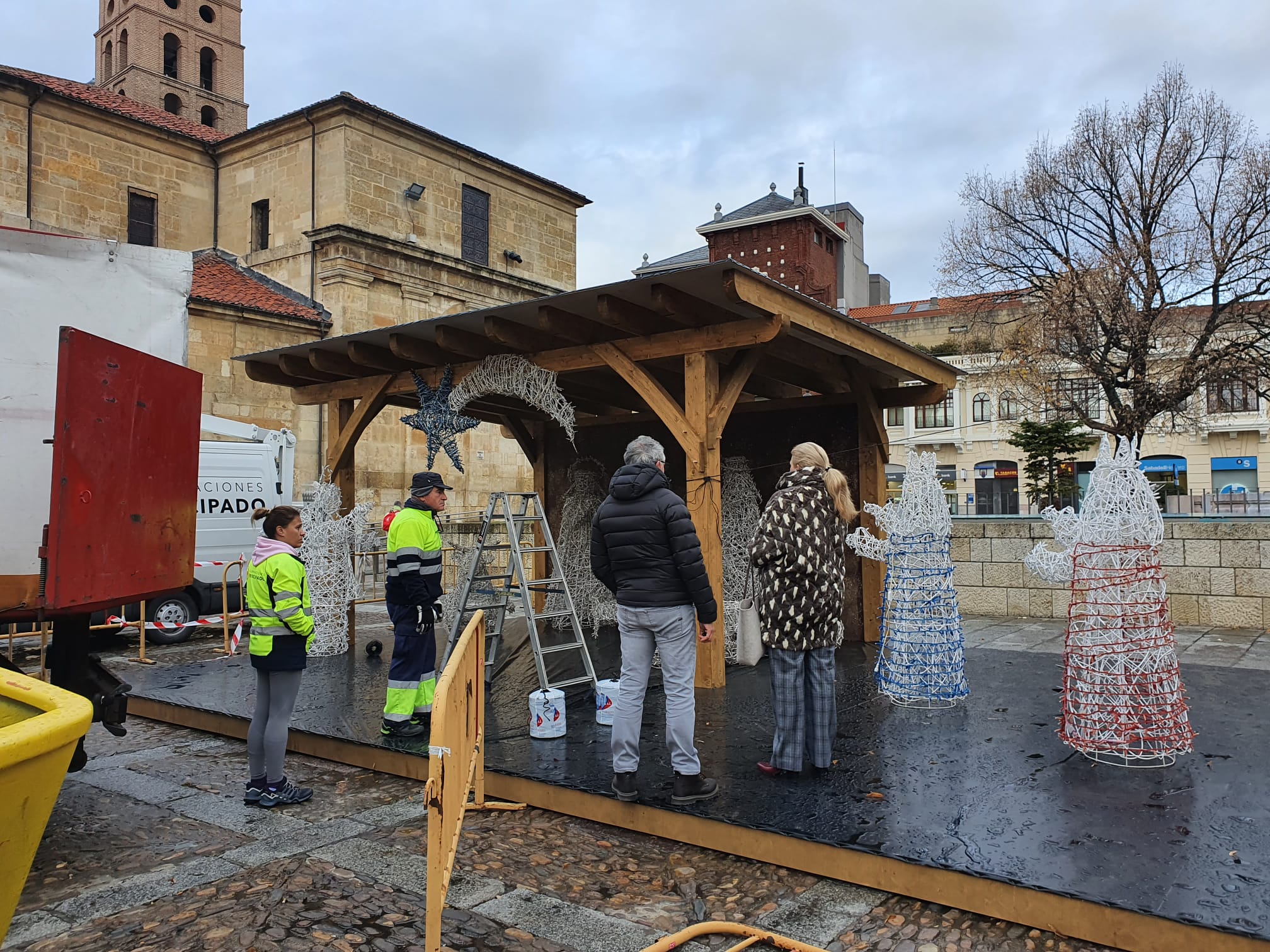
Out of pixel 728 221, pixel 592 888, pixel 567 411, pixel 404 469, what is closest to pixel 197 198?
pixel 404 469

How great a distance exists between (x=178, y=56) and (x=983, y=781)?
151 feet

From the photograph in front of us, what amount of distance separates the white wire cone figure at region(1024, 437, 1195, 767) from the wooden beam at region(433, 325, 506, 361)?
512 centimetres

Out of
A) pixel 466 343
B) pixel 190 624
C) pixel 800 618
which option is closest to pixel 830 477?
pixel 800 618

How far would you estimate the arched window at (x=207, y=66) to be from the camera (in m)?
40.3

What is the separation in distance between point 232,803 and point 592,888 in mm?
2410

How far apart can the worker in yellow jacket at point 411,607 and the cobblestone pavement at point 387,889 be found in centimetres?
71

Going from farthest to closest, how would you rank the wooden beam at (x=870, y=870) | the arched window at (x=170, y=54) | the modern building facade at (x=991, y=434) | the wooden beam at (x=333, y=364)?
1. the arched window at (x=170, y=54)
2. the modern building facade at (x=991, y=434)
3. the wooden beam at (x=333, y=364)
4. the wooden beam at (x=870, y=870)

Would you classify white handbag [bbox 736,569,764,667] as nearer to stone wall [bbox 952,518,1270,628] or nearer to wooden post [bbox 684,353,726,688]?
wooden post [bbox 684,353,726,688]

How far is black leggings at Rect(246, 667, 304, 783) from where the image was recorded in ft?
16.0

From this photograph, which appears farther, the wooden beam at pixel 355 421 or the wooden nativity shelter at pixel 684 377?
the wooden beam at pixel 355 421

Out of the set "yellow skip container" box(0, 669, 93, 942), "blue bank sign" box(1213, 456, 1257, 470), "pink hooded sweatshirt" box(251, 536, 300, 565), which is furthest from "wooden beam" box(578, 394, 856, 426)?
"blue bank sign" box(1213, 456, 1257, 470)

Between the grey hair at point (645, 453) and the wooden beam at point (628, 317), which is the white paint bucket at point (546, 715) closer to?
the grey hair at point (645, 453)

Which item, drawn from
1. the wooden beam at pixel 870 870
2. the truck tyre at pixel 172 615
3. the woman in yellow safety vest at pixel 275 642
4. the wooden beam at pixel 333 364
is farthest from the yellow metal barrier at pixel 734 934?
the truck tyre at pixel 172 615

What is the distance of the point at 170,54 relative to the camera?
39438mm
